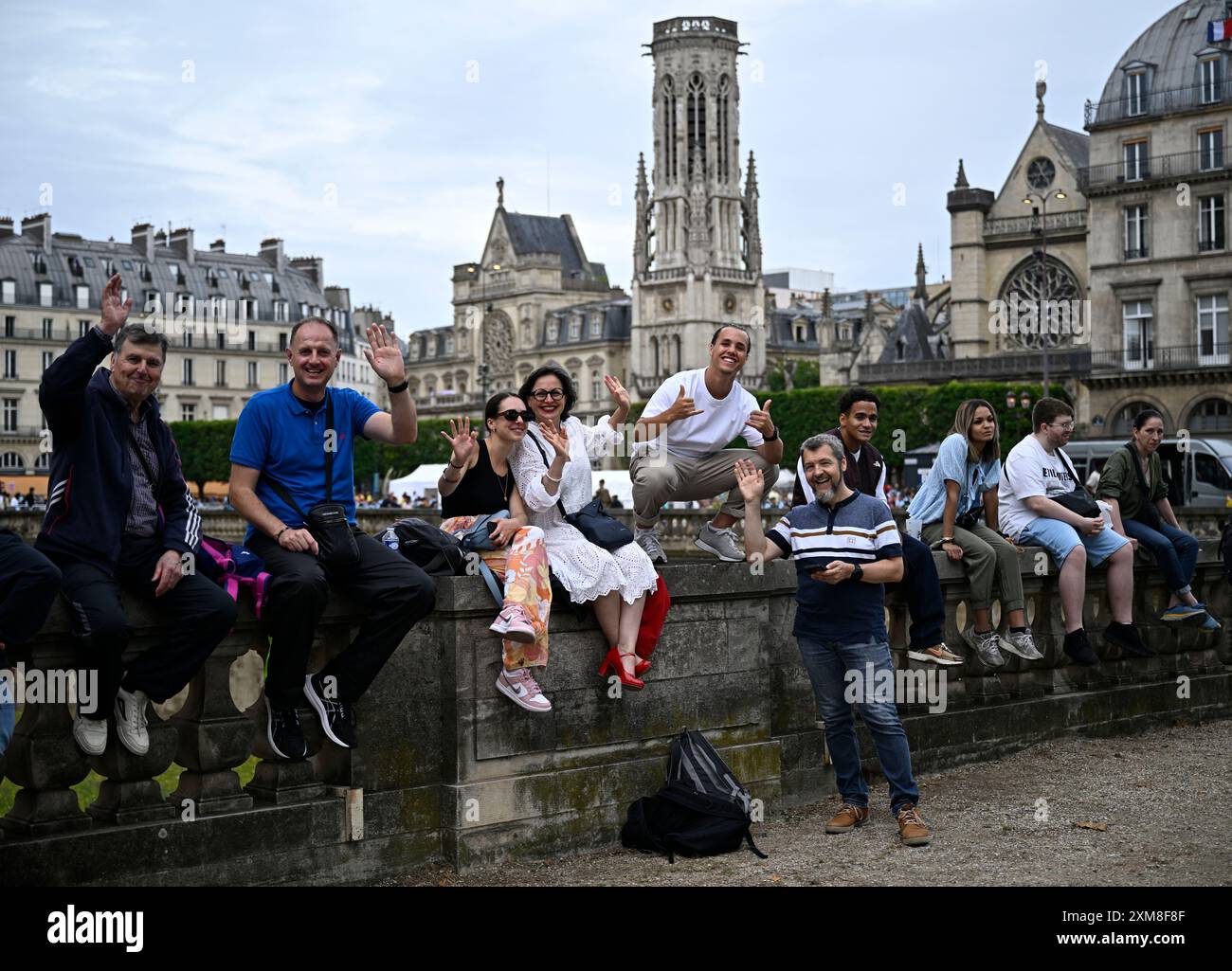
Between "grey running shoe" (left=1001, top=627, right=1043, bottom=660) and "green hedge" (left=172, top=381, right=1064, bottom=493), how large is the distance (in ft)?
129

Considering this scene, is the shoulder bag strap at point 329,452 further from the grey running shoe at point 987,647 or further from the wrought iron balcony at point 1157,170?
the wrought iron balcony at point 1157,170

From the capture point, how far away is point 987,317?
224ft

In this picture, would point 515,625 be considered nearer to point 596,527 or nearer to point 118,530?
point 596,527

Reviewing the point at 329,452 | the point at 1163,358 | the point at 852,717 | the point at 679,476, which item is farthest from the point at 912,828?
the point at 1163,358

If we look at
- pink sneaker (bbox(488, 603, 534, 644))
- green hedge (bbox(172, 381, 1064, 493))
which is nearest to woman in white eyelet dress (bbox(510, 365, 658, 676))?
pink sneaker (bbox(488, 603, 534, 644))

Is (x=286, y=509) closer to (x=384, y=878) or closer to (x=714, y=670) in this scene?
(x=384, y=878)

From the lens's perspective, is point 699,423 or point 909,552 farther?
point 699,423

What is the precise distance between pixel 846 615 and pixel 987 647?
2.19 metres

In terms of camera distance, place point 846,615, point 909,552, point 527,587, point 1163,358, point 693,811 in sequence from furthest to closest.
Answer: point 1163,358 < point 909,552 < point 846,615 < point 693,811 < point 527,587

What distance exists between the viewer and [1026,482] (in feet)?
32.3

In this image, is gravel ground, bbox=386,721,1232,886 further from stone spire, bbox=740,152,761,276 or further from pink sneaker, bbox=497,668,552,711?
stone spire, bbox=740,152,761,276

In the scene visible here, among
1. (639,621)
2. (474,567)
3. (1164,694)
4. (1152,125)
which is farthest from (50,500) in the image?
(1152,125)

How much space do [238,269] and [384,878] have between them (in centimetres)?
10007

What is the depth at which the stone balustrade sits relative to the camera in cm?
568
